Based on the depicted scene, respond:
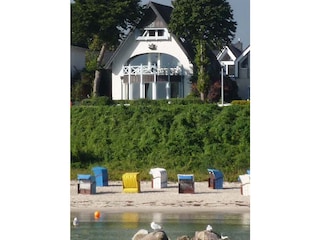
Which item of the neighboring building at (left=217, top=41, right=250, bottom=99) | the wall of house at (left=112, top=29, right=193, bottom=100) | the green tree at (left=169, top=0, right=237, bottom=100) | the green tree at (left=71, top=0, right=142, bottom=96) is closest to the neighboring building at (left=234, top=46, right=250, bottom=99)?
the neighboring building at (left=217, top=41, right=250, bottom=99)

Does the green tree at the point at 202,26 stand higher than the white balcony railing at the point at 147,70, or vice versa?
the green tree at the point at 202,26

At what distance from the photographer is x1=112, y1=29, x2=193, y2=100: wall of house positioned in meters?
8.30

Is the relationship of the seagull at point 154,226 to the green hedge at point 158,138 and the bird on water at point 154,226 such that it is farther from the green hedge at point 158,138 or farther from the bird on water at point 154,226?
the green hedge at point 158,138

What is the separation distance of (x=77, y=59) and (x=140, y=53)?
1.40ft

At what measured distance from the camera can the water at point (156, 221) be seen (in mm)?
8164

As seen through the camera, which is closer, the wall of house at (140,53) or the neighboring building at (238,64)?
the neighboring building at (238,64)

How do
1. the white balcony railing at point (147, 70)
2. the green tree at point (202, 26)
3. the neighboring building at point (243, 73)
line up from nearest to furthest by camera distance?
the neighboring building at point (243, 73)
the green tree at point (202, 26)
the white balcony railing at point (147, 70)

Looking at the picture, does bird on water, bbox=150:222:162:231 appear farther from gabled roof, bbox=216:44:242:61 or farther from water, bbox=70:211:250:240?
gabled roof, bbox=216:44:242:61

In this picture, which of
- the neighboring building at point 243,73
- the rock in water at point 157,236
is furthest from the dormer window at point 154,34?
the rock in water at point 157,236

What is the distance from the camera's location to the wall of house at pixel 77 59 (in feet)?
27.0

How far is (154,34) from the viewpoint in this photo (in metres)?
8.36

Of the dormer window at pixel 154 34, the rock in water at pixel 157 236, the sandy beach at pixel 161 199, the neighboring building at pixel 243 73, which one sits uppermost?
the dormer window at pixel 154 34

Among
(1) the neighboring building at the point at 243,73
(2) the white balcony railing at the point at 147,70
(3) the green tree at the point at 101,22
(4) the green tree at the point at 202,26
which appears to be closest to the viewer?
(1) the neighboring building at the point at 243,73
